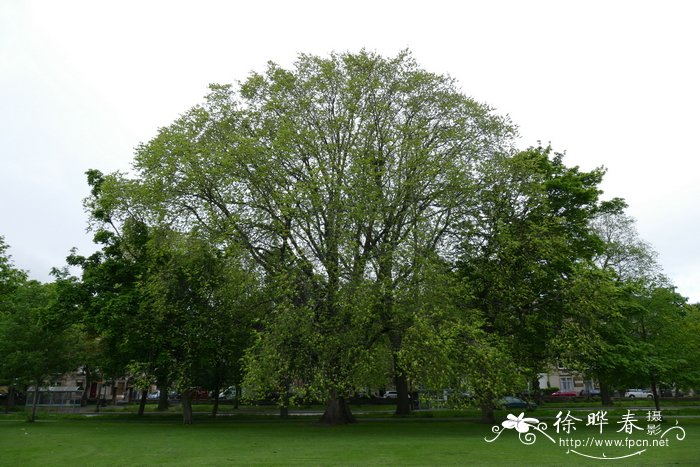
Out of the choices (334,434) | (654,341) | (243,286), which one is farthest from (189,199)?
(654,341)

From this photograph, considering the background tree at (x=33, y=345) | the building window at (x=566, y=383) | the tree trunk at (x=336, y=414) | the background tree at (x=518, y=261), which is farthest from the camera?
the building window at (x=566, y=383)

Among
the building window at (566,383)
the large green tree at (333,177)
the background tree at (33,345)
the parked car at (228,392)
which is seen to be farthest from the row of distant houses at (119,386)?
the large green tree at (333,177)

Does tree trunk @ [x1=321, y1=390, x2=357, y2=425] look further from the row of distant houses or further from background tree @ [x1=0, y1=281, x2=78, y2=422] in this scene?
the row of distant houses

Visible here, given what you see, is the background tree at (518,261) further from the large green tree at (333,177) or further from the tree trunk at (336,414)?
the tree trunk at (336,414)

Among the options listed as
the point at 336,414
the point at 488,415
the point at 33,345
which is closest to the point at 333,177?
the point at 336,414

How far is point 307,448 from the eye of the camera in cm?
1803

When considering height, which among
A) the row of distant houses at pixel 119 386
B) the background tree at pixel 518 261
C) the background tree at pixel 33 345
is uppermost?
the background tree at pixel 518 261

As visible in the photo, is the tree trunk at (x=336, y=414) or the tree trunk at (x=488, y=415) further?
the tree trunk at (x=336, y=414)

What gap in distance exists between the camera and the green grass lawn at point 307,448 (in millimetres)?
14702

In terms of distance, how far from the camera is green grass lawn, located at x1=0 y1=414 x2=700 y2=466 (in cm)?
1470

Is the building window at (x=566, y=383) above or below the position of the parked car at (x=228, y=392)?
below

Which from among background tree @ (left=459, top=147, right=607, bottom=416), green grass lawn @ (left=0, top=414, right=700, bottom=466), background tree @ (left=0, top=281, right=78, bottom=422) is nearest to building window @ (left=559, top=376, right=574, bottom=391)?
background tree @ (left=459, top=147, right=607, bottom=416)

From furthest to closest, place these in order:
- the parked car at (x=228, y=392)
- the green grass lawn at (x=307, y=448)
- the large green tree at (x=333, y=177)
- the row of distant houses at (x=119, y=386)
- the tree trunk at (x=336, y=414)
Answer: the row of distant houses at (x=119, y=386) < the parked car at (x=228, y=392) < the tree trunk at (x=336, y=414) < the large green tree at (x=333, y=177) < the green grass lawn at (x=307, y=448)

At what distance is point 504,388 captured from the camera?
21297 millimetres
